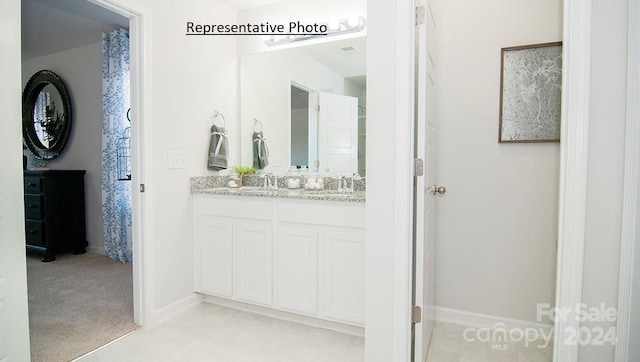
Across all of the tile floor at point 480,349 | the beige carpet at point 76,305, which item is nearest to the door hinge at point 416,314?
the tile floor at point 480,349

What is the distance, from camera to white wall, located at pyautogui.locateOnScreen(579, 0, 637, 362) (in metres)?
1.08

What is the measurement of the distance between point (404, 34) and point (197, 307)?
240 cm

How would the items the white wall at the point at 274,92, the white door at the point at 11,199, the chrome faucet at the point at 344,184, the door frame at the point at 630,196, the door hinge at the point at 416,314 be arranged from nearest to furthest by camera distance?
the door frame at the point at 630,196
the white door at the point at 11,199
the door hinge at the point at 416,314
the chrome faucet at the point at 344,184
the white wall at the point at 274,92

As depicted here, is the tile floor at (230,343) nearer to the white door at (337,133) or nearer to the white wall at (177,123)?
the white wall at (177,123)

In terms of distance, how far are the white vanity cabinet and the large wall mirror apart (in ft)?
2.05

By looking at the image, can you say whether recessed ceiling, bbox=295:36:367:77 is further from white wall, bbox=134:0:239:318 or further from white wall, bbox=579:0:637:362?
white wall, bbox=579:0:637:362

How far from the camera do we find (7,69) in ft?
5.00

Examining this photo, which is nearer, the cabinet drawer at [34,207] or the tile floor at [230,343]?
the tile floor at [230,343]

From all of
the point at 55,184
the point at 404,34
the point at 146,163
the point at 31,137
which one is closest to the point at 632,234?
the point at 404,34

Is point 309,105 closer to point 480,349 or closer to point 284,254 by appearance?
point 284,254

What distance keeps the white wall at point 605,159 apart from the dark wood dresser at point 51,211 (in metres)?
4.73

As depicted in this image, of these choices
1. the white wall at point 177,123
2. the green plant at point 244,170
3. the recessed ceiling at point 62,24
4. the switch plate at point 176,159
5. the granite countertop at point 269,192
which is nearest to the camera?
the granite countertop at point 269,192

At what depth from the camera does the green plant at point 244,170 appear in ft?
10.1

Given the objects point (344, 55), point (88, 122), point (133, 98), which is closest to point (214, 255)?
point (133, 98)
